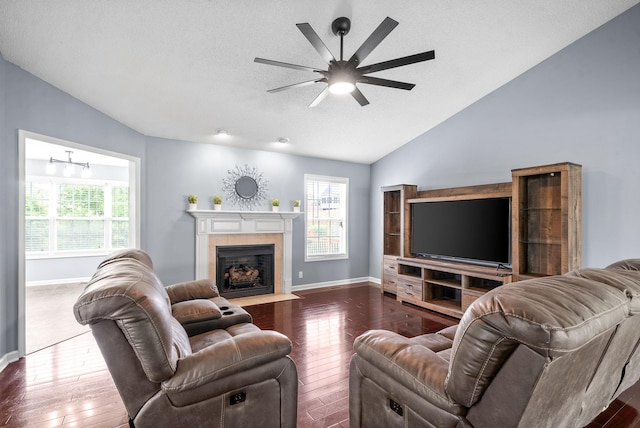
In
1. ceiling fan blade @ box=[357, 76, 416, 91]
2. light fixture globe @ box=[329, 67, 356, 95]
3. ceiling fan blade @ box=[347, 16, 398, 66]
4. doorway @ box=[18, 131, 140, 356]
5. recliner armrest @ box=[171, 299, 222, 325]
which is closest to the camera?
ceiling fan blade @ box=[347, 16, 398, 66]

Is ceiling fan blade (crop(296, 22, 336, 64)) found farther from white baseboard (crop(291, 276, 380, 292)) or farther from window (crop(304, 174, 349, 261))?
white baseboard (crop(291, 276, 380, 292))

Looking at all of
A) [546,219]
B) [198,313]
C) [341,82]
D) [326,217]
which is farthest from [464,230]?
[198,313]

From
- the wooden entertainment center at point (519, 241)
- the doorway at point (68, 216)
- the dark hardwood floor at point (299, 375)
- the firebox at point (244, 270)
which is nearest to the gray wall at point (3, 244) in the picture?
the dark hardwood floor at point (299, 375)

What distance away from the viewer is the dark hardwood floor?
2.18m

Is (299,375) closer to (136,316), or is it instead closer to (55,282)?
(136,316)

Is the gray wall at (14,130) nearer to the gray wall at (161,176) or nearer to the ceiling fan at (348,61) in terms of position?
the gray wall at (161,176)

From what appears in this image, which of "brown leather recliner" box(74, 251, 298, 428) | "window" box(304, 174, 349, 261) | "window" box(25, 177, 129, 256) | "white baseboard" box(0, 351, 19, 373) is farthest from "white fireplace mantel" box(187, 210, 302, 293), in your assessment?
"brown leather recliner" box(74, 251, 298, 428)

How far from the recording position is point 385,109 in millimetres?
4617

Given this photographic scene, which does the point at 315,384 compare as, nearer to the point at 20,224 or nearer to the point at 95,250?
the point at 20,224

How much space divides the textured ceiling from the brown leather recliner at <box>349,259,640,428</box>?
2732 millimetres

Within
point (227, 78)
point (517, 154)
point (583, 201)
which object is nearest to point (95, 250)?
point (227, 78)

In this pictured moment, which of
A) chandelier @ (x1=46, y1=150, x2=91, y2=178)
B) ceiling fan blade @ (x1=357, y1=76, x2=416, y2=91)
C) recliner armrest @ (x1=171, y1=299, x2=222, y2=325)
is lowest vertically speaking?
recliner armrest @ (x1=171, y1=299, x2=222, y2=325)

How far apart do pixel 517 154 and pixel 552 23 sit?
1.53 metres

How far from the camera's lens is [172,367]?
1.45 metres
